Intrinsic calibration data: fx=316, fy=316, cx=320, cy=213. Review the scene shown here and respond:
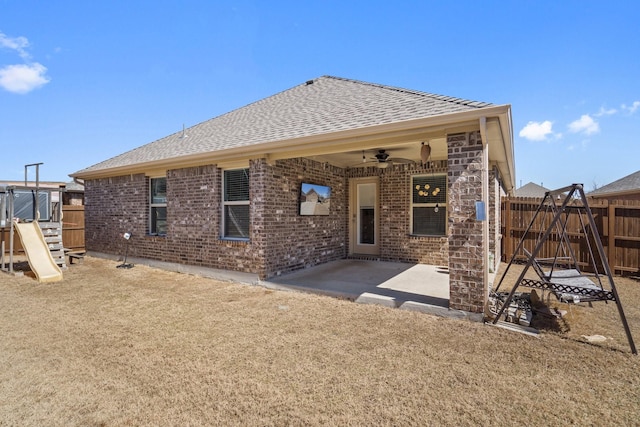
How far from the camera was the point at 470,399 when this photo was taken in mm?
2516

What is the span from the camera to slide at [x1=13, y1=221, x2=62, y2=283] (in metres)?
7.22

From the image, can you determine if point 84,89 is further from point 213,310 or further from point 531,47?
point 531,47

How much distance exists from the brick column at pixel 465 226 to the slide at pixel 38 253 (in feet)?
27.5

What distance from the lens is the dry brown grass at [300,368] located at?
7.72 ft

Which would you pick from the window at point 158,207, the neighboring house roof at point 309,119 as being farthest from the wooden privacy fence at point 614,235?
the window at point 158,207

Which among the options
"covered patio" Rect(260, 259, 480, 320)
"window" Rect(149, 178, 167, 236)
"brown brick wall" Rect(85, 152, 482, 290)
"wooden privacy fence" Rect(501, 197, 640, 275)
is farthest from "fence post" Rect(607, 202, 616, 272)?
"window" Rect(149, 178, 167, 236)

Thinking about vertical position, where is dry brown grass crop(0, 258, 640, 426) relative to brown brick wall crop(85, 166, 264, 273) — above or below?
below

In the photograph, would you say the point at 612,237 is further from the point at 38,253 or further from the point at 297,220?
the point at 38,253

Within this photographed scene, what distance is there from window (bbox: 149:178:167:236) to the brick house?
0.12 feet

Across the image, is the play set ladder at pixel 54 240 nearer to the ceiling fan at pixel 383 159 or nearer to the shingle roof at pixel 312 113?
the shingle roof at pixel 312 113

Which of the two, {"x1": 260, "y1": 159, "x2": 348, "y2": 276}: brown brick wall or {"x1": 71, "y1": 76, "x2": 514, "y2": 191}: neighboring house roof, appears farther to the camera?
{"x1": 260, "y1": 159, "x2": 348, "y2": 276}: brown brick wall

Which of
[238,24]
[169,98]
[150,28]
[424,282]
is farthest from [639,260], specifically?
[169,98]

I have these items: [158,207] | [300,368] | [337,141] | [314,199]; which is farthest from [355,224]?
[300,368]

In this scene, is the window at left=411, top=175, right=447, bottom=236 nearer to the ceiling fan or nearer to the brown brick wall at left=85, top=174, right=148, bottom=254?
the ceiling fan
